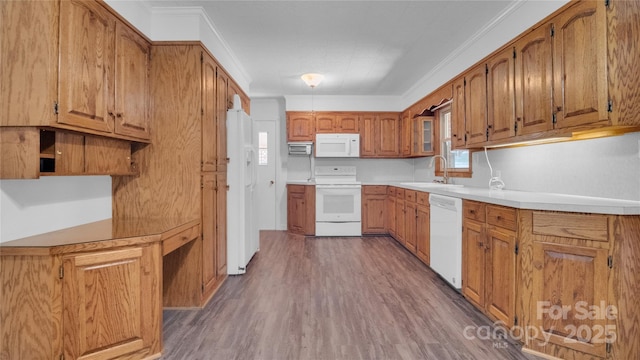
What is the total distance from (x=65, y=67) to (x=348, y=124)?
439cm

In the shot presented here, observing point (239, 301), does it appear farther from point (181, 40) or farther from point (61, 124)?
point (181, 40)

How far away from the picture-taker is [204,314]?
2.44 meters

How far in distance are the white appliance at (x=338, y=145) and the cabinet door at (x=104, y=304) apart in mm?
4026

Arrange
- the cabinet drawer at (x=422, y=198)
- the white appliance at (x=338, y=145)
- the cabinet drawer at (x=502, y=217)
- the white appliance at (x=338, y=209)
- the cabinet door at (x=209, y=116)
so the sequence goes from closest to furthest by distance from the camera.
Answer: the cabinet drawer at (x=502, y=217) → the cabinet door at (x=209, y=116) → the cabinet drawer at (x=422, y=198) → the white appliance at (x=338, y=209) → the white appliance at (x=338, y=145)

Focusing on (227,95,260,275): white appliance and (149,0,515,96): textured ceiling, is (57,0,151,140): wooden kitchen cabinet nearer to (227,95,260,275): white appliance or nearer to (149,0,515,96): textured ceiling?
(149,0,515,96): textured ceiling

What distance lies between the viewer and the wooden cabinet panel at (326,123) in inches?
220

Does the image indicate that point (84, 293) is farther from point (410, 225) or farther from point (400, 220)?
point (400, 220)

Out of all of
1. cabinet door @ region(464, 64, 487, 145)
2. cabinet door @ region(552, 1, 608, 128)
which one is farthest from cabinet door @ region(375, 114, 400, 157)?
cabinet door @ region(552, 1, 608, 128)

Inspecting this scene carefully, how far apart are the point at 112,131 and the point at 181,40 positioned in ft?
A: 3.42

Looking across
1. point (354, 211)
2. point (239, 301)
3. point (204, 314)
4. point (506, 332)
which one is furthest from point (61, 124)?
point (354, 211)

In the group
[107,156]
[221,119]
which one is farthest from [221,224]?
[107,156]

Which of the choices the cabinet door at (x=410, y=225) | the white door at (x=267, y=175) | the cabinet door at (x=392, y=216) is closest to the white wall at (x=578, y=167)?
the cabinet door at (x=410, y=225)

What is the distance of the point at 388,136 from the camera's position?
5605 millimetres

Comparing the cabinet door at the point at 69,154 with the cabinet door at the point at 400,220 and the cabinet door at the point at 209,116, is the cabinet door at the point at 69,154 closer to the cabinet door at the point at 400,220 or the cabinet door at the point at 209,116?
the cabinet door at the point at 209,116
